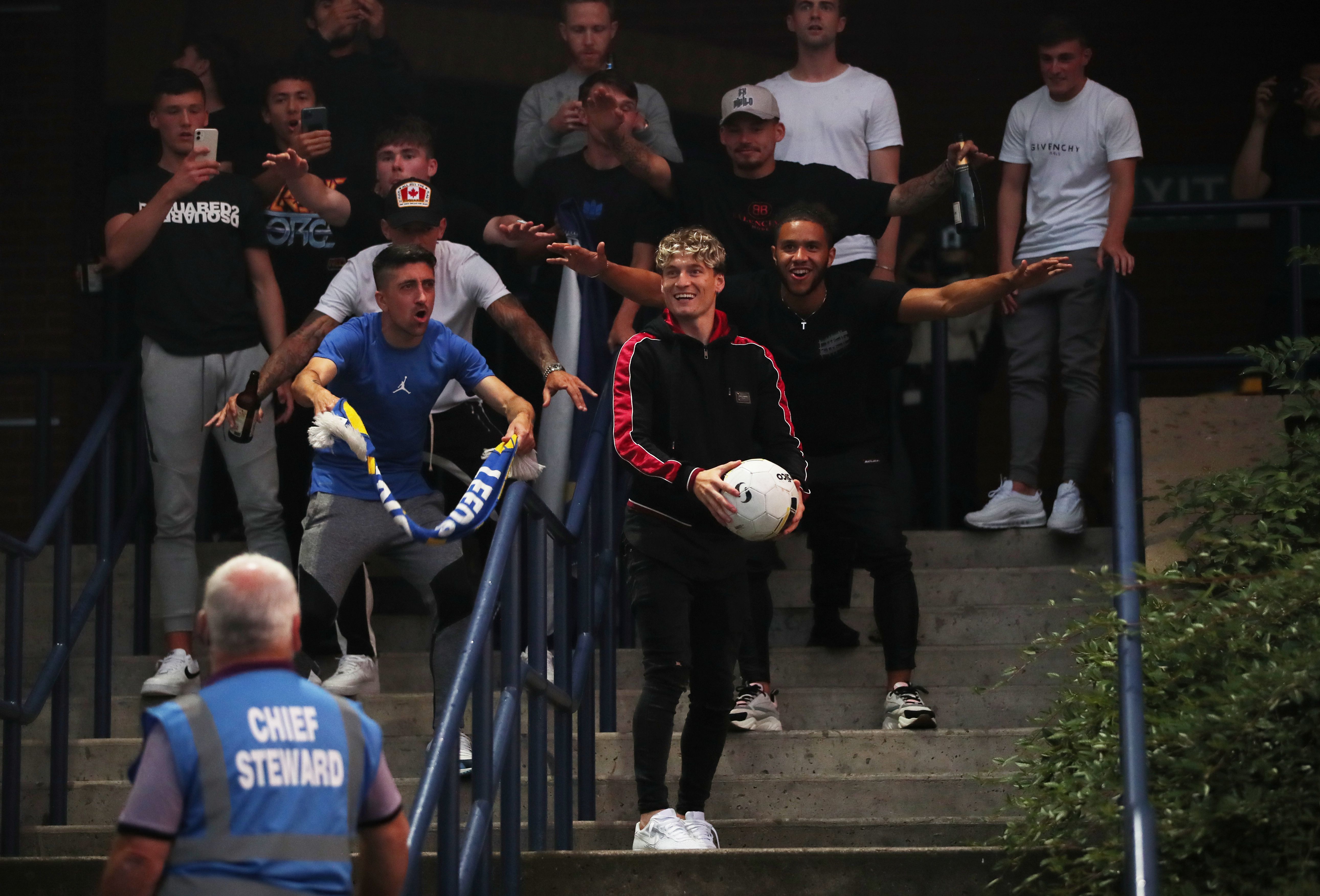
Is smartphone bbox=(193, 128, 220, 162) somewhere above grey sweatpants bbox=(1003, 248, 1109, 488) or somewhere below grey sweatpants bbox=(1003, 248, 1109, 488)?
above

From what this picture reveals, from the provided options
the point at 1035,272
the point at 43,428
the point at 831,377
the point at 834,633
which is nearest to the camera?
the point at 1035,272

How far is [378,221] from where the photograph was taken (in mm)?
7430

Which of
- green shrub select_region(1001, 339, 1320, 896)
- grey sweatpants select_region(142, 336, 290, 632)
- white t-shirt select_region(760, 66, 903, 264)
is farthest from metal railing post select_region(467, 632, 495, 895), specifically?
white t-shirt select_region(760, 66, 903, 264)

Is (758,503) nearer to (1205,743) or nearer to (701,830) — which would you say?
(701,830)

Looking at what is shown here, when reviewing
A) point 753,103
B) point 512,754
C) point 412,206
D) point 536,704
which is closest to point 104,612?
point 412,206

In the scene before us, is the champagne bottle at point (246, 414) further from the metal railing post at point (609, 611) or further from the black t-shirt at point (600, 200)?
the black t-shirt at point (600, 200)

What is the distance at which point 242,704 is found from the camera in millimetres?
3025

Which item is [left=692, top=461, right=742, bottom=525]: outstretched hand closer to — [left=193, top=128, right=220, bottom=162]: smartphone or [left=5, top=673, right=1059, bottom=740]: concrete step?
[left=5, top=673, right=1059, bottom=740]: concrete step

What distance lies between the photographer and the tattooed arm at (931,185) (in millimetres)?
6398

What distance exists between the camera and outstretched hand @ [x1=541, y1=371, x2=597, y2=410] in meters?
6.00

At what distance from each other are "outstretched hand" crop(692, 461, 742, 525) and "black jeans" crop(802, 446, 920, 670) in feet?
3.21

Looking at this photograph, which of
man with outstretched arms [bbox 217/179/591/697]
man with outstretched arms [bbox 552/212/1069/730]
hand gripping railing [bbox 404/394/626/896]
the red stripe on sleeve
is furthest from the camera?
man with outstretched arms [bbox 217/179/591/697]

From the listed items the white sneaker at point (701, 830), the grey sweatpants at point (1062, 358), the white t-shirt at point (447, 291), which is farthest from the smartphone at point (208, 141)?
the grey sweatpants at point (1062, 358)

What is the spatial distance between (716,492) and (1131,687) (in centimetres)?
132
